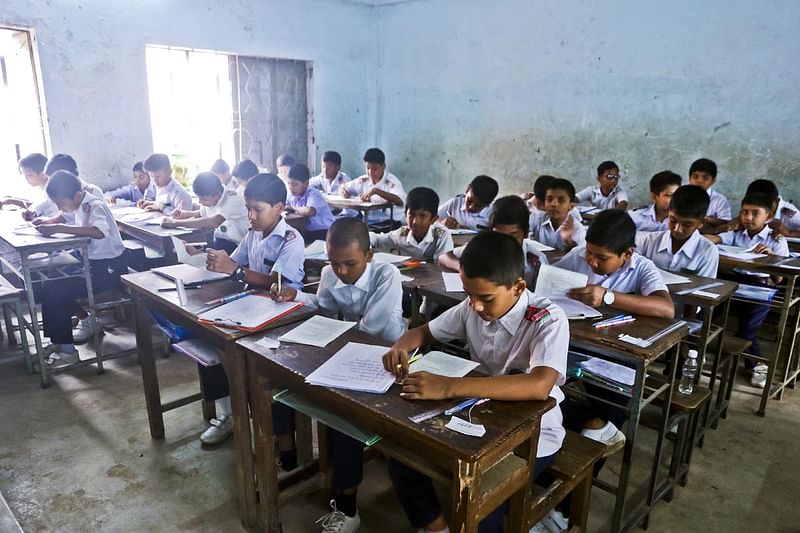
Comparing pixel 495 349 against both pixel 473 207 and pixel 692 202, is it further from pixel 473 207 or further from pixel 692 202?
pixel 473 207

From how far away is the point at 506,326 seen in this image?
5.36ft

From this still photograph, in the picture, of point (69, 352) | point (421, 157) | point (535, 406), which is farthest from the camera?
point (421, 157)

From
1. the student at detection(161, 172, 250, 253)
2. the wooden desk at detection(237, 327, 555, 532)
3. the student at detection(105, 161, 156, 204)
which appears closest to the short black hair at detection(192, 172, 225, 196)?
the student at detection(161, 172, 250, 253)

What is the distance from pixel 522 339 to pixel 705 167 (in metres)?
3.92

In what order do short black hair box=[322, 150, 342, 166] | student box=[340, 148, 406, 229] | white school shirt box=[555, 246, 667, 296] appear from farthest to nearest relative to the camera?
1. short black hair box=[322, 150, 342, 166]
2. student box=[340, 148, 406, 229]
3. white school shirt box=[555, 246, 667, 296]

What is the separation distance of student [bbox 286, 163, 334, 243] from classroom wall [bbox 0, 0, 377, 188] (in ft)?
5.48

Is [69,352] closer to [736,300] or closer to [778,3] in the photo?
[736,300]

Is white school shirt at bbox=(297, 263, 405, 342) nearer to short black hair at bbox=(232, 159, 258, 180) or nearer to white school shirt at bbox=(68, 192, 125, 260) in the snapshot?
white school shirt at bbox=(68, 192, 125, 260)

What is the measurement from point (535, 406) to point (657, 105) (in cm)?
477

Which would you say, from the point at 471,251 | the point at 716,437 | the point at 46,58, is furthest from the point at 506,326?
the point at 46,58

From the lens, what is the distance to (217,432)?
2.58 m

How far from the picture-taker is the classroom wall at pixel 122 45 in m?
5.03

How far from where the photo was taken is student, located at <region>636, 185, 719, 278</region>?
286 cm

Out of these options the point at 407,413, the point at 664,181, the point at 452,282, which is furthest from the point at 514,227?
the point at 664,181
